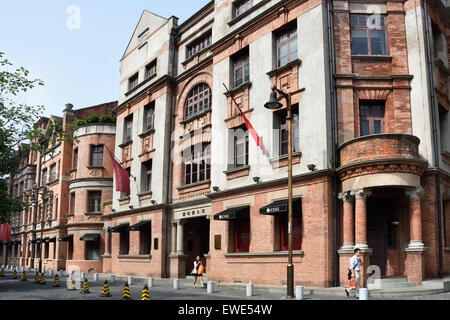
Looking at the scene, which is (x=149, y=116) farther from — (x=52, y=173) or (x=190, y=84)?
(x=52, y=173)

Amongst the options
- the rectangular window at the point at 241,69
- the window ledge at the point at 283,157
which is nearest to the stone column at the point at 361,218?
the window ledge at the point at 283,157

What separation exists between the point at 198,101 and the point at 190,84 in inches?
64.0

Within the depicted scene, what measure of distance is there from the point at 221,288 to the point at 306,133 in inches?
347

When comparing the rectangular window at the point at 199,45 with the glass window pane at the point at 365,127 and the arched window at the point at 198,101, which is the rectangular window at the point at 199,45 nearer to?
the arched window at the point at 198,101

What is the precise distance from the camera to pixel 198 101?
91.5 ft

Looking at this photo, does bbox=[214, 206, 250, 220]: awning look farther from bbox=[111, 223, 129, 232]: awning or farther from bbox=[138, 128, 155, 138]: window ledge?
bbox=[111, 223, 129, 232]: awning

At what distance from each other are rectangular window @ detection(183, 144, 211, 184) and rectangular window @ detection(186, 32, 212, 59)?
6.50 meters

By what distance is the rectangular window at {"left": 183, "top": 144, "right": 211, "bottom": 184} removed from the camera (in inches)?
1029

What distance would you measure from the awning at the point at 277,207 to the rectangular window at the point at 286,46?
691 centimetres

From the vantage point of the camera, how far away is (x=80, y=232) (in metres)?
40.2

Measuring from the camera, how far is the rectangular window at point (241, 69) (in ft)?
78.6

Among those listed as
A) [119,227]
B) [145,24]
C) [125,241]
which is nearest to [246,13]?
[145,24]

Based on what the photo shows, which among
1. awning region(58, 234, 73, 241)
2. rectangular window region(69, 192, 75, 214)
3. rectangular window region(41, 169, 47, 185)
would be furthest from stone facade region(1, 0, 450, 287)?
rectangular window region(41, 169, 47, 185)

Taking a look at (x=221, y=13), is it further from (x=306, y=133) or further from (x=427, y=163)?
(x=427, y=163)
